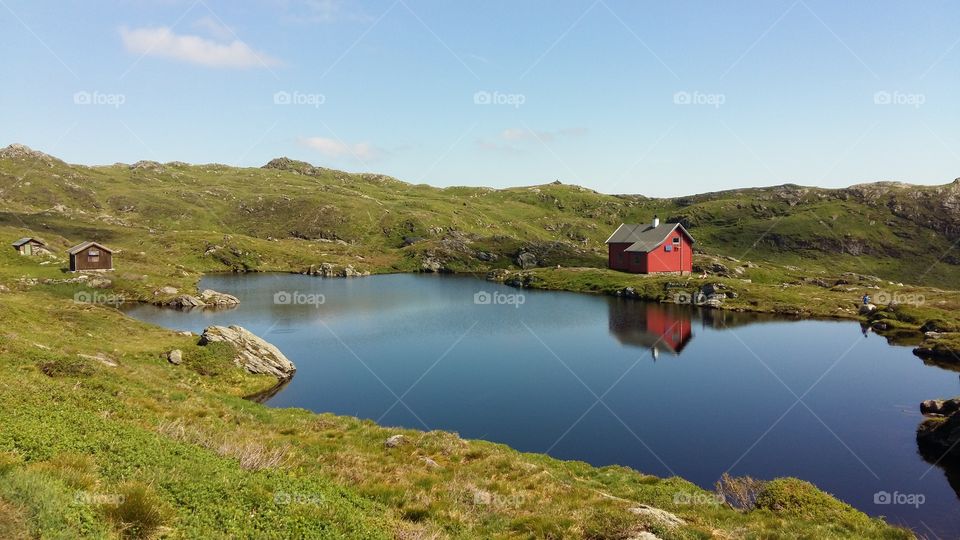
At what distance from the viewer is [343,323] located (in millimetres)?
76562

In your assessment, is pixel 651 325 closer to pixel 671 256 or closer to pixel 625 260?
pixel 671 256

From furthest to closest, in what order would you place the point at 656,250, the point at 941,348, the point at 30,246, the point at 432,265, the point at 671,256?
the point at 432,265, the point at 671,256, the point at 656,250, the point at 30,246, the point at 941,348

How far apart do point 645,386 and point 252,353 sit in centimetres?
3791

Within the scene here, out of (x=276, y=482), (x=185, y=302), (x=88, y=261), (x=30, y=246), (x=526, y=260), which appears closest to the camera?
(x=276, y=482)

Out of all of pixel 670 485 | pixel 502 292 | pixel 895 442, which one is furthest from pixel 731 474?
pixel 502 292

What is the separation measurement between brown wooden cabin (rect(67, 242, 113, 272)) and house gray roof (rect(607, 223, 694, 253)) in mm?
112787

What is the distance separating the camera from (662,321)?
82.9 meters

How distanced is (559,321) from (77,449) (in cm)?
7456

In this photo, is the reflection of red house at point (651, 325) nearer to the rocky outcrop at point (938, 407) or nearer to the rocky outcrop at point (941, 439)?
the rocky outcrop at point (938, 407)

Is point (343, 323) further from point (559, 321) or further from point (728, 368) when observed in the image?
point (728, 368)

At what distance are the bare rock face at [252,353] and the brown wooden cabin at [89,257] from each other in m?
59.6

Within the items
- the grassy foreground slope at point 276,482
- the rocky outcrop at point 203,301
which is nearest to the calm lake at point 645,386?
the rocky outcrop at point 203,301

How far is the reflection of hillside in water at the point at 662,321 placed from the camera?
6819 cm

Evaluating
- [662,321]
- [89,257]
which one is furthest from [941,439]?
[89,257]
